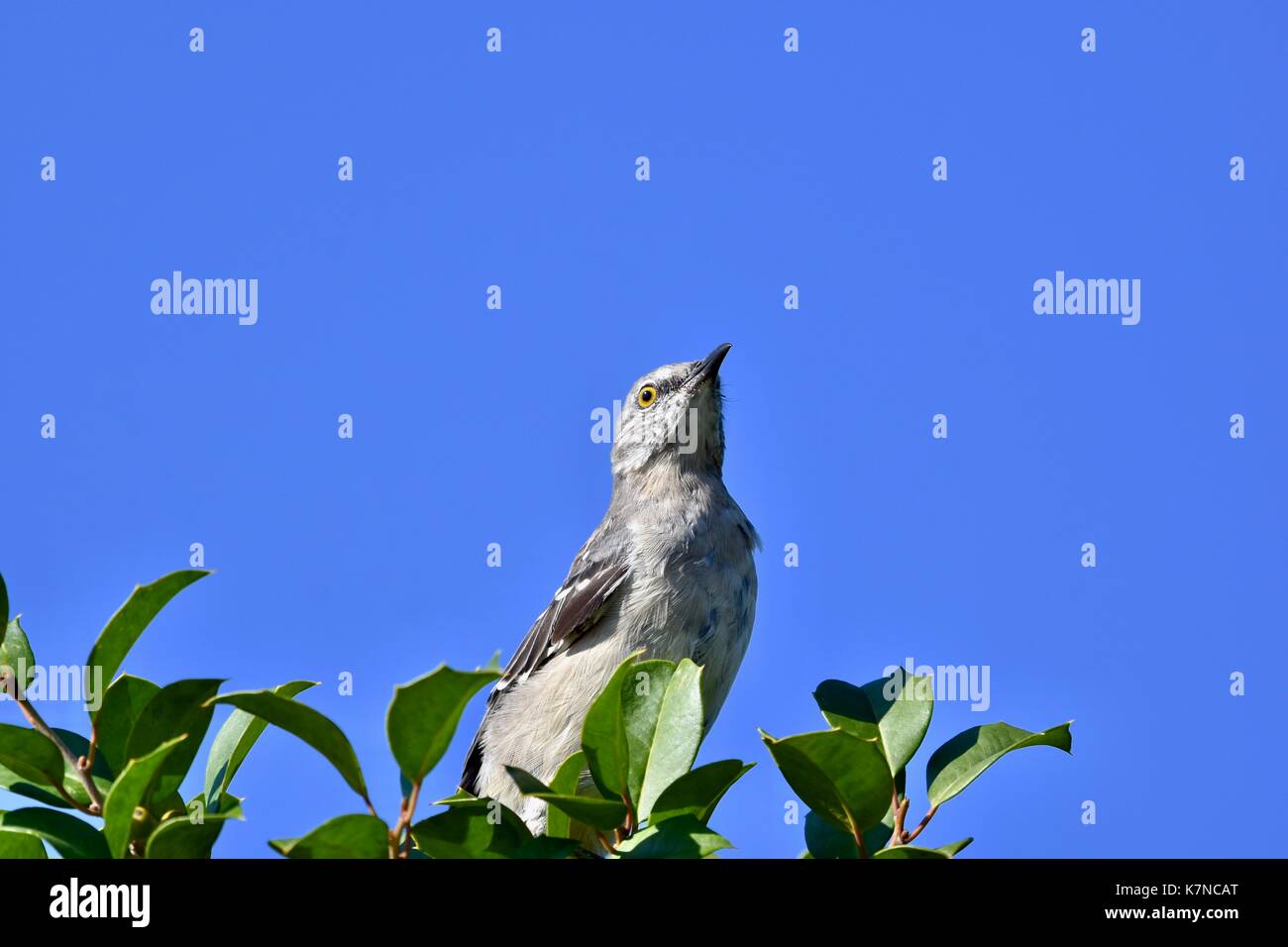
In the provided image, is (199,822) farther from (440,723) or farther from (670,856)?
(670,856)

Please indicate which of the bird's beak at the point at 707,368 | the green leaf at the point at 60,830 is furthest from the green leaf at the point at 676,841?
the bird's beak at the point at 707,368

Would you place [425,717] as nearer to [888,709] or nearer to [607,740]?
[607,740]

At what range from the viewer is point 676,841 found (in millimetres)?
2783

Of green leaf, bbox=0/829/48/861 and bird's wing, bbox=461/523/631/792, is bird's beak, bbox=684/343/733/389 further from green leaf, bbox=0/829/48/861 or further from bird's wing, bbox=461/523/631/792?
green leaf, bbox=0/829/48/861

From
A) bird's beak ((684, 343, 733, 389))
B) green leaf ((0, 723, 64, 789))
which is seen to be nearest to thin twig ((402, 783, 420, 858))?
green leaf ((0, 723, 64, 789))

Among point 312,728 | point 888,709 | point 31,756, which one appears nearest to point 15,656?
point 31,756

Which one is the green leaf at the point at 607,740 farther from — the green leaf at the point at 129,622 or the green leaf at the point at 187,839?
the green leaf at the point at 129,622

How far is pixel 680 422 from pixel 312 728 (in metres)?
5.56

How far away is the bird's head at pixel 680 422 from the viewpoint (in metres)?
8.02

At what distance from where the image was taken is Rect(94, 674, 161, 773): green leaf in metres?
3.13

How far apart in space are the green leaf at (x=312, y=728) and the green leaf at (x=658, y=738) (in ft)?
2.18

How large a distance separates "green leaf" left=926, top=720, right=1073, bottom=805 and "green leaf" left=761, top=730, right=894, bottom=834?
1.10ft
